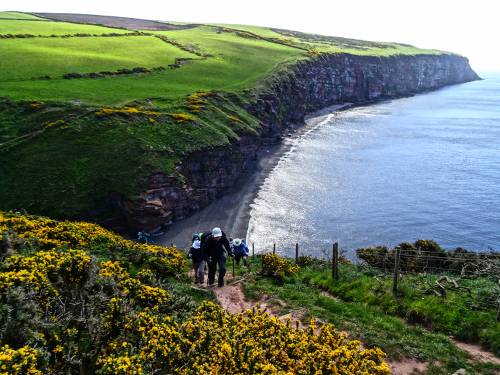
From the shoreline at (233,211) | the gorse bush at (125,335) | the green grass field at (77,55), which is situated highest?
the green grass field at (77,55)

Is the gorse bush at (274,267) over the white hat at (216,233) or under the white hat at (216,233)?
under

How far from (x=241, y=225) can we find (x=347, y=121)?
88.8 m

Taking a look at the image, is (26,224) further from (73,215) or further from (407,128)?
(407,128)

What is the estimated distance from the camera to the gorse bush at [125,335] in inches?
373

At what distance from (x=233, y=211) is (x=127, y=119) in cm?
2272

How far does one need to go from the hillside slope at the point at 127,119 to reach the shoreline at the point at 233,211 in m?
1.80

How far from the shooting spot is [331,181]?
260 ft

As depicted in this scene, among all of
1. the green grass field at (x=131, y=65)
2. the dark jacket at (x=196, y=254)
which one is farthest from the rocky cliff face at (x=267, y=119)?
the dark jacket at (x=196, y=254)

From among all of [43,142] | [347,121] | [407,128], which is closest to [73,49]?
[43,142]

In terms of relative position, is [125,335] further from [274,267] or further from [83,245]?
[274,267]

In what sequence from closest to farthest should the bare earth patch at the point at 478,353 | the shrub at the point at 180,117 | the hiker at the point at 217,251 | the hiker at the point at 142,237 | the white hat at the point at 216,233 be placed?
1. the bare earth patch at the point at 478,353
2. the white hat at the point at 216,233
3. the hiker at the point at 217,251
4. the hiker at the point at 142,237
5. the shrub at the point at 180,117

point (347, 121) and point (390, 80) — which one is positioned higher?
point (390, 80)

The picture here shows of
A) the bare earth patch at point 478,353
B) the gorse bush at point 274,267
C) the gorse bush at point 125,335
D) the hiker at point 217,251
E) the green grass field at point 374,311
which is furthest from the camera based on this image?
the gorse bush at point 274,267

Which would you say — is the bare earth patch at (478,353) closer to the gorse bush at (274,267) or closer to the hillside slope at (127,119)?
the gorse bush at (274,267)
